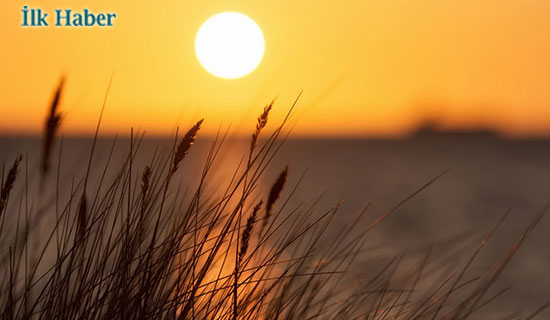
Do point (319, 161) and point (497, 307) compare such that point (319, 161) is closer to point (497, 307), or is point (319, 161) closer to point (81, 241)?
point (497, 307)

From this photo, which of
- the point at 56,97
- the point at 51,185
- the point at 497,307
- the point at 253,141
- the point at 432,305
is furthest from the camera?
the point at 51,185

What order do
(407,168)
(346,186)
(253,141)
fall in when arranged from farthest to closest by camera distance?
1. (407,168)
2. (346,186)
3. (253,141)

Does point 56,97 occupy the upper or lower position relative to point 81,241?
upper

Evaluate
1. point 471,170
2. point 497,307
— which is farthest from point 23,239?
point 471,170

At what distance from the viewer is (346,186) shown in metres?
18.8

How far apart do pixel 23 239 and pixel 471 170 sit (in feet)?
69.1

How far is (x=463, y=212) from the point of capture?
13.0 meters

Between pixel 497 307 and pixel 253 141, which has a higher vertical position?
pixel 253 141

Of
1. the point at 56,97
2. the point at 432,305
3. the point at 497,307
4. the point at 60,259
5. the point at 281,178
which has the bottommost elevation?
the point at 497,307

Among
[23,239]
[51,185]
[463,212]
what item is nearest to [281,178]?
[23,239]

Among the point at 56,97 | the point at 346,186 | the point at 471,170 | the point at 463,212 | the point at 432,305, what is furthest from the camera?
the point at 471,170

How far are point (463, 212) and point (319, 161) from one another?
16686 mm

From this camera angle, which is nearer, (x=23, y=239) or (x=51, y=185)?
(x=23, y=239)

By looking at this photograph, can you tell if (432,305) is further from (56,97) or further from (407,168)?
(407,168)
